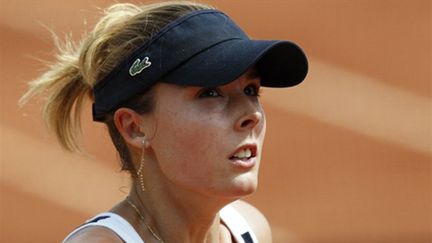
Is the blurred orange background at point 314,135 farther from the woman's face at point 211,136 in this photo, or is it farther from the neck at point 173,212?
the woman's face at point 211,136

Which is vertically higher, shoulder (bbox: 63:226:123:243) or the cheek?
the cheek

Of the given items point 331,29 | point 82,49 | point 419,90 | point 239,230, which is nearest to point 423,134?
→ point 419,90

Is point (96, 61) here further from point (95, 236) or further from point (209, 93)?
point (95, 236)

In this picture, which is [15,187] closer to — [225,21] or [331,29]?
[331,29]

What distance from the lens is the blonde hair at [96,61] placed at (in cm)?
260

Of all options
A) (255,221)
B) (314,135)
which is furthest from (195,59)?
(314,135)

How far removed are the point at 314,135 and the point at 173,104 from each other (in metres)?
3.16

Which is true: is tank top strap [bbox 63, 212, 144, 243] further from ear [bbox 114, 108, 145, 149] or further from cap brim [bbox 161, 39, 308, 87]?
cap brim [bbox 161, 39, 308, 87]

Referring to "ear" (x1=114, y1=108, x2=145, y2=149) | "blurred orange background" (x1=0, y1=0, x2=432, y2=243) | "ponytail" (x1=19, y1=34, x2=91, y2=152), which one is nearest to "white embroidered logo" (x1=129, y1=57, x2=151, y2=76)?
"ear" (x1=114, y1=108, x2=145, y2=149)

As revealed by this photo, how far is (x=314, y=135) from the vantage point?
5.62 meters

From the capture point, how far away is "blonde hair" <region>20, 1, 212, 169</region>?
8.54ft

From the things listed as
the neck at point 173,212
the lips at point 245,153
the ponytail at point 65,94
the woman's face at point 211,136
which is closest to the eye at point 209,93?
the woman's face at point 211,136

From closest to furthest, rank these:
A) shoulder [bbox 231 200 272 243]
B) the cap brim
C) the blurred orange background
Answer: the cap brim
shoulder [bbox 231 200 272 243]
the blurred orange background

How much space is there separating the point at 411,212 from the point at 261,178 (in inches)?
33.1
